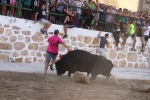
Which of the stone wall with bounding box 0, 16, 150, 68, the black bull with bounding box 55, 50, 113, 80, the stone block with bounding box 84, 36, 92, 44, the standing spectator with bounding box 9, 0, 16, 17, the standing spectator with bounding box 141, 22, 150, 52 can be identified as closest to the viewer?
the black bull with bounding box 55, 50, 113, 80

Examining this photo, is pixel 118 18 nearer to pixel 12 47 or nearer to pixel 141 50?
pixel 141 50

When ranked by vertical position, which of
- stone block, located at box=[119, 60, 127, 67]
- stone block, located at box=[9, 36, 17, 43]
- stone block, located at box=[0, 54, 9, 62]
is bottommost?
stone block, located at box=[119, 60, 127, 67]

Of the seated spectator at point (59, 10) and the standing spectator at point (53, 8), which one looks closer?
the standing spectator at point (53, 8)

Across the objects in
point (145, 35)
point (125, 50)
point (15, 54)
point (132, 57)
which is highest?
point (145, 35)

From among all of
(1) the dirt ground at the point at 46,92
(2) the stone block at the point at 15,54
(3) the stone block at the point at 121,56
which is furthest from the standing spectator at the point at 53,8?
(1) the dirt ground at the point at 46,92

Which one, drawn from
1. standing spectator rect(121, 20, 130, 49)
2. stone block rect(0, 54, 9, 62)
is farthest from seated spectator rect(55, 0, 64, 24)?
standing spectator rect(121, 20, 130, 49)

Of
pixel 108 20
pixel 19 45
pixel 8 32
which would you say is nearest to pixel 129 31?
pixel 108 20

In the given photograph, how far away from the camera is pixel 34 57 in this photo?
48.3 ft

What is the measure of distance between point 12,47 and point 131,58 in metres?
6.32

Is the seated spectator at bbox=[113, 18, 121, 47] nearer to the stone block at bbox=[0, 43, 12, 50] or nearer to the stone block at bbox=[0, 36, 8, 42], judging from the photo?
the stone block at bbox=[0, 43, 12, 50]

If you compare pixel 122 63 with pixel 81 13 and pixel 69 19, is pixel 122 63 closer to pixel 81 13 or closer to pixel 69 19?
pixel 81 13

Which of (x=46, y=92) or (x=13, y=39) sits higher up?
(x=13, y=39)

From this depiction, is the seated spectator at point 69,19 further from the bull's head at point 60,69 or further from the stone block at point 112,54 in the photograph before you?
the bull's head at point 60,69

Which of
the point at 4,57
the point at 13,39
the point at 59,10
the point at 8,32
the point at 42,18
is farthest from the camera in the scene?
the point at 59,10
